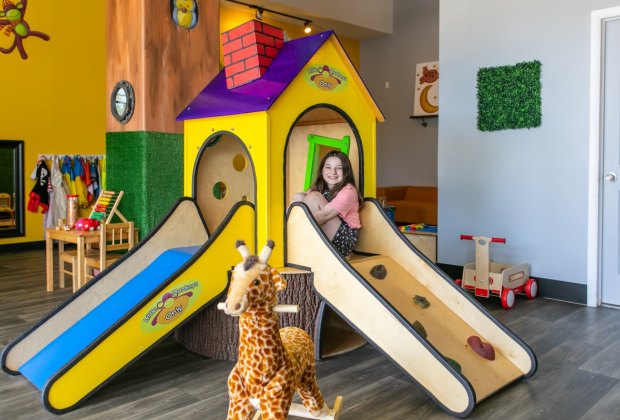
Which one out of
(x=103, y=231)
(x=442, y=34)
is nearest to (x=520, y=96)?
(x=442, y=34)

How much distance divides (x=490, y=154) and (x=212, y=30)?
283cm

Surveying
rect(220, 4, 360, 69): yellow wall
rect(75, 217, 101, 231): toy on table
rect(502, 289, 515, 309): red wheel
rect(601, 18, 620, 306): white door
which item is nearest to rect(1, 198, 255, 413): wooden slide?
rect(75, 217, 101, 231): toy on table

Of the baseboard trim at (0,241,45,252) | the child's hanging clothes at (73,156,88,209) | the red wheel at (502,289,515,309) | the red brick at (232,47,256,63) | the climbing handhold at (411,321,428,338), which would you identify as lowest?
the red wheel at (502,289,515,309)

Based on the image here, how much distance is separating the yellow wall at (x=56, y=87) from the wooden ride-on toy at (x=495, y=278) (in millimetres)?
5650

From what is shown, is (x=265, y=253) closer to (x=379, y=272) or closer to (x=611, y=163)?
(x=379, y=272)

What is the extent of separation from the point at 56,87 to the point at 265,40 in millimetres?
5275

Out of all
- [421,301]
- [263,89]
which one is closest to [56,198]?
[263,89]

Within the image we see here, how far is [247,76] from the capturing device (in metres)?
Answer: 3.32

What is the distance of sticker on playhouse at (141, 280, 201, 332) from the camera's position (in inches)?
104

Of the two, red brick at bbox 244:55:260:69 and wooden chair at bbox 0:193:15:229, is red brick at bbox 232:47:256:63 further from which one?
wooden chair at bbox 0:193:15:229

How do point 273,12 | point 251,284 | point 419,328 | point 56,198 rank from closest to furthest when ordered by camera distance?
1. point 251,284
2. point 419,328
3. point 56,198
4. point 273,12

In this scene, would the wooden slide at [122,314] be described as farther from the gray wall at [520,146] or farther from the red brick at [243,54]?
the gray wall at [520,146]

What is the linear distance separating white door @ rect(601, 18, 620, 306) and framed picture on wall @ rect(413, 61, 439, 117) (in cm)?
500

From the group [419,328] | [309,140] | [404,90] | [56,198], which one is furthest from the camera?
[404,90]
